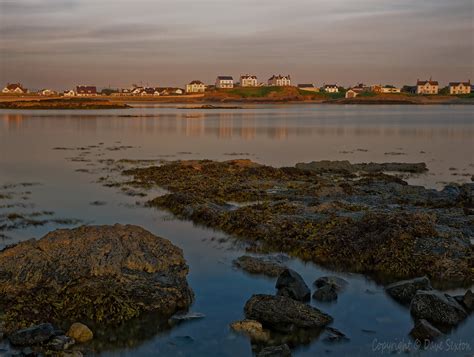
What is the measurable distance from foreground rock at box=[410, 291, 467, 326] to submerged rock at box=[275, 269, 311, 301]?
7.48 ft

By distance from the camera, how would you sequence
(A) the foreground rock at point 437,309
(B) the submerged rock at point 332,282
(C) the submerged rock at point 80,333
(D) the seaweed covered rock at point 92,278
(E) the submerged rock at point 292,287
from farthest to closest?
(B) the submerged rock at point 332,282, (E) the submerged rock at point 292,287, (D) the seaweed covered rock at point 92,278, (A) the foreground rock at point 437,309, (C) the submerged rock at point 80,333

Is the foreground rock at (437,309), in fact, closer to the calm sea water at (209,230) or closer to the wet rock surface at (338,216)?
the calm sea water at (209,230)

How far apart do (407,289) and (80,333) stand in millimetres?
7126

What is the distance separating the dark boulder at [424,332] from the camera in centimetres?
995

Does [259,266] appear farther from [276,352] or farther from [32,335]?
[32,335]

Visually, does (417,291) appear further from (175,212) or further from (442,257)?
(175,212)

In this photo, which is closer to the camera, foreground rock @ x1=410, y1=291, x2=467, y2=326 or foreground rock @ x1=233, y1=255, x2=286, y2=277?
foreground rock @ x1=410, y1=291, x2=467, y2=326

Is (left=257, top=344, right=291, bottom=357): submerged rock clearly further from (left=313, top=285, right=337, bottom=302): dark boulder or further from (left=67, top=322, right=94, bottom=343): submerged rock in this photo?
(left=67, top=322, right=94, bottom=343): submerged rock

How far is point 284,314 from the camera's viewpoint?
10.6 m

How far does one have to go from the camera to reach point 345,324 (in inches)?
420

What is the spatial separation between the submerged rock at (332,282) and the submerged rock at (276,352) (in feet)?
11.4

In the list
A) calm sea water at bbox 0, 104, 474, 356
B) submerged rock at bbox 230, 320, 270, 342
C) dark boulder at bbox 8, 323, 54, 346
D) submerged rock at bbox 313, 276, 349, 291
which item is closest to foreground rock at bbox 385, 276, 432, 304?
calm sea water at bbox 0, 104, 474, 356

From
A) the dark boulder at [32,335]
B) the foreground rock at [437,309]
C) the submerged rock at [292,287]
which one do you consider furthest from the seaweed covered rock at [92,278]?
the foreground rock at [437,309]

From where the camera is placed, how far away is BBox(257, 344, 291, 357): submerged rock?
9094 mm
